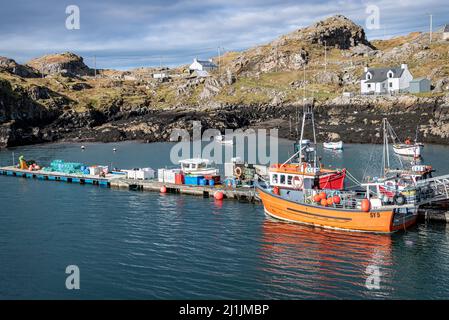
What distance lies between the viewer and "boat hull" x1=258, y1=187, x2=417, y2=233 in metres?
38.1

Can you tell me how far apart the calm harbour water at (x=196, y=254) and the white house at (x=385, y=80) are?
85.4 meters

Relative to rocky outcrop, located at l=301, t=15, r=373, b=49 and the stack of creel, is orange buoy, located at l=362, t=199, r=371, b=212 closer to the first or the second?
the stack of creel

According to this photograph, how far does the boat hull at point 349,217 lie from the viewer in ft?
125

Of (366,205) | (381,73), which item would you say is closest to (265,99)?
(381,73)

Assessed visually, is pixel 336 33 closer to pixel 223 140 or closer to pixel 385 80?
pixel 385 80

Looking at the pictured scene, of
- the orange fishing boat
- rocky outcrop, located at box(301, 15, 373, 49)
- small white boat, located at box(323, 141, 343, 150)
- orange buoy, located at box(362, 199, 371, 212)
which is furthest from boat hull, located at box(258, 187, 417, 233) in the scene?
rocky outcrop, located at box(301, 15, 373, 49)

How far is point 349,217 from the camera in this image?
127ft

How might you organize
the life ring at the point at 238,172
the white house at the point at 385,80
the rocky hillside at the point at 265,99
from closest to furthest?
1. the life ring at the point at 238,172
2. the rocky hillside at the point at 265,99
3. the white house at the point at 385,80

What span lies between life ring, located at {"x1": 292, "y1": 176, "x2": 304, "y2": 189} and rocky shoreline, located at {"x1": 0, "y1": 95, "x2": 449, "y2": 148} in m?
61.5

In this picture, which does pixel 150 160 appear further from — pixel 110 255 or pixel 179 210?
pixel 110 255

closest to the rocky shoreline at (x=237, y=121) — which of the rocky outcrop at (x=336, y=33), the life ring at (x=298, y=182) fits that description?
the rocky outcrop at (x=336, y=33)

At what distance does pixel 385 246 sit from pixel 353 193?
6687 mm

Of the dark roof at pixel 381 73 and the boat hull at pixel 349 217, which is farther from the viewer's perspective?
the dark roof at pixel 381 73

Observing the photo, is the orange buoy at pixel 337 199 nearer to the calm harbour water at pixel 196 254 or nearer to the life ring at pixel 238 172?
the calm harbour water at pixel 196 254
